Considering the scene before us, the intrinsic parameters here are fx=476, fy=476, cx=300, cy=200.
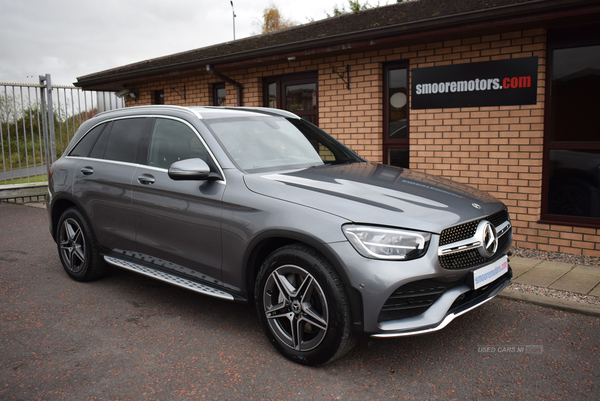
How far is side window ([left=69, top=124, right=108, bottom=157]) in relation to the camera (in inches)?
197

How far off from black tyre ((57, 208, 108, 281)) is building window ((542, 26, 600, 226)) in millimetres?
5321

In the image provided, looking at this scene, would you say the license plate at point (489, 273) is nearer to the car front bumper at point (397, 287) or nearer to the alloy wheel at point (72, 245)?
the car front bumper at point (397, 287)

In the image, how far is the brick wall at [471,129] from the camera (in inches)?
231

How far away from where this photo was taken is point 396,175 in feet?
12.7

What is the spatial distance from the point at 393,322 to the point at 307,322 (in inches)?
23.7

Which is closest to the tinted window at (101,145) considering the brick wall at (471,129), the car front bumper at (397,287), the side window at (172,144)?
the side window at (172,144)

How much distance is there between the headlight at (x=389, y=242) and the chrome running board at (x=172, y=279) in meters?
1.20

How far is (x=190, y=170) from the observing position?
348 cm

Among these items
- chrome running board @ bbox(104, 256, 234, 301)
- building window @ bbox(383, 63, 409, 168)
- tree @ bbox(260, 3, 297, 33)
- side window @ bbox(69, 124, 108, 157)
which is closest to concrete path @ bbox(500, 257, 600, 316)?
building window @ bbox(383, 63, 409, 168)

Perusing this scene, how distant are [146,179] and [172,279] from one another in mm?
906

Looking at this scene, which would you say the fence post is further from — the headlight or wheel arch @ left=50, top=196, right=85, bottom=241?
the headlight

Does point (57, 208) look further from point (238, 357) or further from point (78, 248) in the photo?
point (238, 357)

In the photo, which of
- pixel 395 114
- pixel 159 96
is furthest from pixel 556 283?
pixel 159 96

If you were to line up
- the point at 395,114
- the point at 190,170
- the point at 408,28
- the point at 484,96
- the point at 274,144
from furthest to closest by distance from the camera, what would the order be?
the point at 395,114
the point at 484,96
the point at 408,28
the point at 274,144
the point at 190,170
